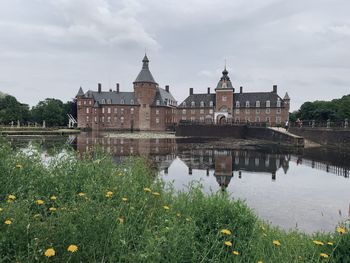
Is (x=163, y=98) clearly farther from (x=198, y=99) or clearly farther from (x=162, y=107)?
(x=198, y=99)

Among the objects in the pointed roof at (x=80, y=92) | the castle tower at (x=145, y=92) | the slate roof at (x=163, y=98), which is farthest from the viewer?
the pointed roof at (x=80, y=92)

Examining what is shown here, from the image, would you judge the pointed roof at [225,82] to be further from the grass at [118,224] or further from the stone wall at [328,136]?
the grass at [118,224]

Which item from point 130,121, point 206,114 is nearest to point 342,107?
point 206,114

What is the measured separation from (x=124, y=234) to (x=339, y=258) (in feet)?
10.6

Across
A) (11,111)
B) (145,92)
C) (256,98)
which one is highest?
(145,92)

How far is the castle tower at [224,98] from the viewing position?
75000 millimetres

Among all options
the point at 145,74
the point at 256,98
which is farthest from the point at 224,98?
the point at 145,74

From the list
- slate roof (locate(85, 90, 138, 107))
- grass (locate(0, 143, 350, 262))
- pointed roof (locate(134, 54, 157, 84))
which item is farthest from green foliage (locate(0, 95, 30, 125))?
grass (locate(0, 143, 350, 262))

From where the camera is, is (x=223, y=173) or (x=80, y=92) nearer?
(x=223, y=173)

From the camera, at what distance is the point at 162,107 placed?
8244 cm

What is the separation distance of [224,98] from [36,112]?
187 ft

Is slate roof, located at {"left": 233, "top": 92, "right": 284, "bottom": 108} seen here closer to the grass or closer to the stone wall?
the stone wall

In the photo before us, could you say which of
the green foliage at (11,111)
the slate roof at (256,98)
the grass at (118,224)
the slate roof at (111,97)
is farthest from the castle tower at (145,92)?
the grass at (118,224)

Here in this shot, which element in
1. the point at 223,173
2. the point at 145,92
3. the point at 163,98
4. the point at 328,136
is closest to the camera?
the point at 223,173
